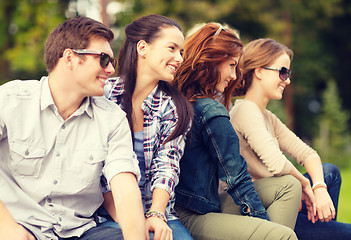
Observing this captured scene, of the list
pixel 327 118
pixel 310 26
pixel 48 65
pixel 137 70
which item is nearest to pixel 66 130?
pixel 48 65

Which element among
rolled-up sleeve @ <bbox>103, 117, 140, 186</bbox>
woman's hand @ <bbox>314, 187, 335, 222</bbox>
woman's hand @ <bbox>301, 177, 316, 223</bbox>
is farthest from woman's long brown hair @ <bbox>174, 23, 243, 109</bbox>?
woman's hand @ <bbox>314, 187, 335, 222</bbox>

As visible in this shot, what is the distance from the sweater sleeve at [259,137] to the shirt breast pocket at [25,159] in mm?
1421

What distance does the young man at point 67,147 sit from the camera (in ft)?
7.27

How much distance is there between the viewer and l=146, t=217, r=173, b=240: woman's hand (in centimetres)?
236

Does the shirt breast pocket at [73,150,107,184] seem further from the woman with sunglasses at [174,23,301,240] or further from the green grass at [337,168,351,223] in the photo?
the green grass at [337,168,351,223]

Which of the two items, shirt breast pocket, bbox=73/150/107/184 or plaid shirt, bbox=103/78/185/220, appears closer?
shirt breast pocket, bbox=73/150/107/184

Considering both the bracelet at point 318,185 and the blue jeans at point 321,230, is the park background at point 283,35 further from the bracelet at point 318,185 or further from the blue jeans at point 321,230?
the bracelet at point 318,185

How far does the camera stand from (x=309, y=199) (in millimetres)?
3293

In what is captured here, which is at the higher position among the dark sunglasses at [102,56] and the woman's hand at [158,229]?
the dark sunglasses at [102,56]

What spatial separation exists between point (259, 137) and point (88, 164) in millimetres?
1262

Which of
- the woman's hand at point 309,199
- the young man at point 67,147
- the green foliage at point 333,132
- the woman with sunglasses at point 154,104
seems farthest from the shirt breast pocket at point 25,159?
the green foliage at point 333,132

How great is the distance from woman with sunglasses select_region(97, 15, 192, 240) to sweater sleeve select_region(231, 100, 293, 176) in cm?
58

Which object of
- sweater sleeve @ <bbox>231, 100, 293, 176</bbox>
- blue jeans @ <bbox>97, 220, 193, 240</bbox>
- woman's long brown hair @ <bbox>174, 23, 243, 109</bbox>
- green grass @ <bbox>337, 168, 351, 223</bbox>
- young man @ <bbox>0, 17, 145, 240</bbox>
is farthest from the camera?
green grass @ <bbox>337, 168, 351, 223</bbox>

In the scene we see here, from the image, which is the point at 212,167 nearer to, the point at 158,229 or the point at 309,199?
the point at 158,229
